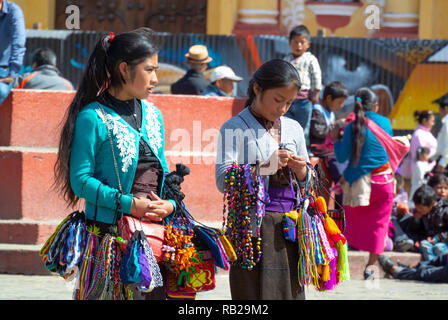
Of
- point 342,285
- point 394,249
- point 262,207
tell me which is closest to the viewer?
point 262,207

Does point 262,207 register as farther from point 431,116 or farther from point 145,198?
point 431,116

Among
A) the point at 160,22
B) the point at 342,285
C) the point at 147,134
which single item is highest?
the point at 160,22

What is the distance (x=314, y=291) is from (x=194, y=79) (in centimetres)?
330

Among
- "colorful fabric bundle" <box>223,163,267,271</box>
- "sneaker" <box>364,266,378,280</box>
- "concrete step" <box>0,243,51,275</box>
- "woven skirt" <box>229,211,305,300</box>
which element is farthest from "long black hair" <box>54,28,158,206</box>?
"sneaker" <box>364,266,378,280</box>

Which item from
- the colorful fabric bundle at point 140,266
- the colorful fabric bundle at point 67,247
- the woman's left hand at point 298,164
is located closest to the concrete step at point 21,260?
the colorful fabric bundle at point 67,247

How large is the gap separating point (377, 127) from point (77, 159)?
4.76 metres

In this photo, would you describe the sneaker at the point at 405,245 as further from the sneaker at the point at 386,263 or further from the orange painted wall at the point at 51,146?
the orange painted wall at the point at 51,146

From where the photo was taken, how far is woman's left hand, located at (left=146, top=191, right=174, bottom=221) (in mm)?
3980

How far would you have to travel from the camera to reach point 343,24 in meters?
15.6

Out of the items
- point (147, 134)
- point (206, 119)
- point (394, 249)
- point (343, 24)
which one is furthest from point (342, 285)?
point (343, 24)

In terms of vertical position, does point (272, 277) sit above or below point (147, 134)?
below

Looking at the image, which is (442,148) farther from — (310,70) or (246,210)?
(246,210)

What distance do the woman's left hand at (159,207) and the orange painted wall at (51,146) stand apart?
4229mm

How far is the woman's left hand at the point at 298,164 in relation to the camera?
440 cm
